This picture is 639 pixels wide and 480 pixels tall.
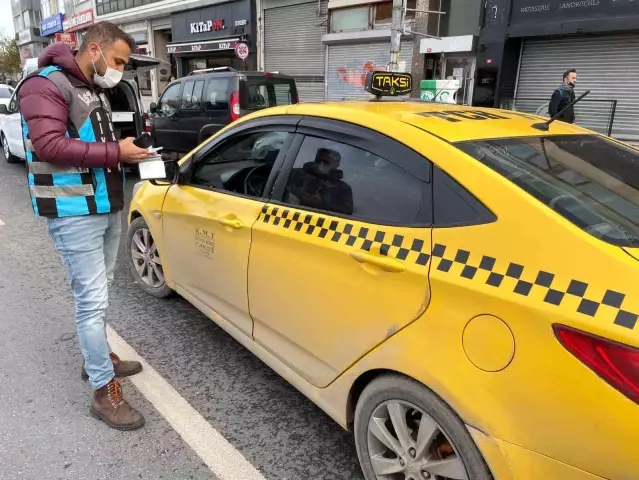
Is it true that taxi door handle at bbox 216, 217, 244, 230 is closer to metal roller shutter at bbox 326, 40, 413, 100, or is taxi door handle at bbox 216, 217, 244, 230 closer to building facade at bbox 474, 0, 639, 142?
building facade at bbox 474, 0, 639, 142

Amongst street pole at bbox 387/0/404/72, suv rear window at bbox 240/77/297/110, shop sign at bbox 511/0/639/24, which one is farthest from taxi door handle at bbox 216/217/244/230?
shop sign at bbox 511/0/639/24

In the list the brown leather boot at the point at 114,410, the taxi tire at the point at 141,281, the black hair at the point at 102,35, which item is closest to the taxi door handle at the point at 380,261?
the brown leather boot at the point at 114,410

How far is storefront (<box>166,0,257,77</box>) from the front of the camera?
19.3 m

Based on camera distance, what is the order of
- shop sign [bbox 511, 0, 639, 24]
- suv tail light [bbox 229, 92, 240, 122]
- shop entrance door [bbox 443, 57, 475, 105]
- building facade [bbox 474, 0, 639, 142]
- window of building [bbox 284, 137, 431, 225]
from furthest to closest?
shop entrance door [bbox 443, 57, 475, 105], building facade [bbox 474, 0, 639, 142], shop sign [bbox 511, 0, 639, 24], suv tail light [bbox 229, 92, 240, 122], window of building [bbox 284, 137, 431, 225]

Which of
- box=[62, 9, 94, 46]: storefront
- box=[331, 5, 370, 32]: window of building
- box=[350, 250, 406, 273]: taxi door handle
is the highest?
box=[62, 9, 94, 46]: storefront

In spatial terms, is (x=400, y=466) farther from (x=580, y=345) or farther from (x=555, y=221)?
(x=555, y=221)

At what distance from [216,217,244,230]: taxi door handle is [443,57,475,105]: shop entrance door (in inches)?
448

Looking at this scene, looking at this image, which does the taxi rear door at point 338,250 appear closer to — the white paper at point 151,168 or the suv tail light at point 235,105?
the white paper at point 151,168

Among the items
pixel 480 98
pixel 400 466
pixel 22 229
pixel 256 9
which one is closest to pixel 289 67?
pixel 256 9

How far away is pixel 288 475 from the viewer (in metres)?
2.27

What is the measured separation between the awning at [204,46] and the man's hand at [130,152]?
1833cm

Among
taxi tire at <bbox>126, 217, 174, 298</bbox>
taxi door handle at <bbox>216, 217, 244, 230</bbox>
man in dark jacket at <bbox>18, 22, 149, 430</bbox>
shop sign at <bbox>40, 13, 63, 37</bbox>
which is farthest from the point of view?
shop sign at <bbox>40, 13, 63, 37</bbox>

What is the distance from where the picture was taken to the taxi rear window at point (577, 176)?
1.62 meters

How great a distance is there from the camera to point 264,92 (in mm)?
9680
